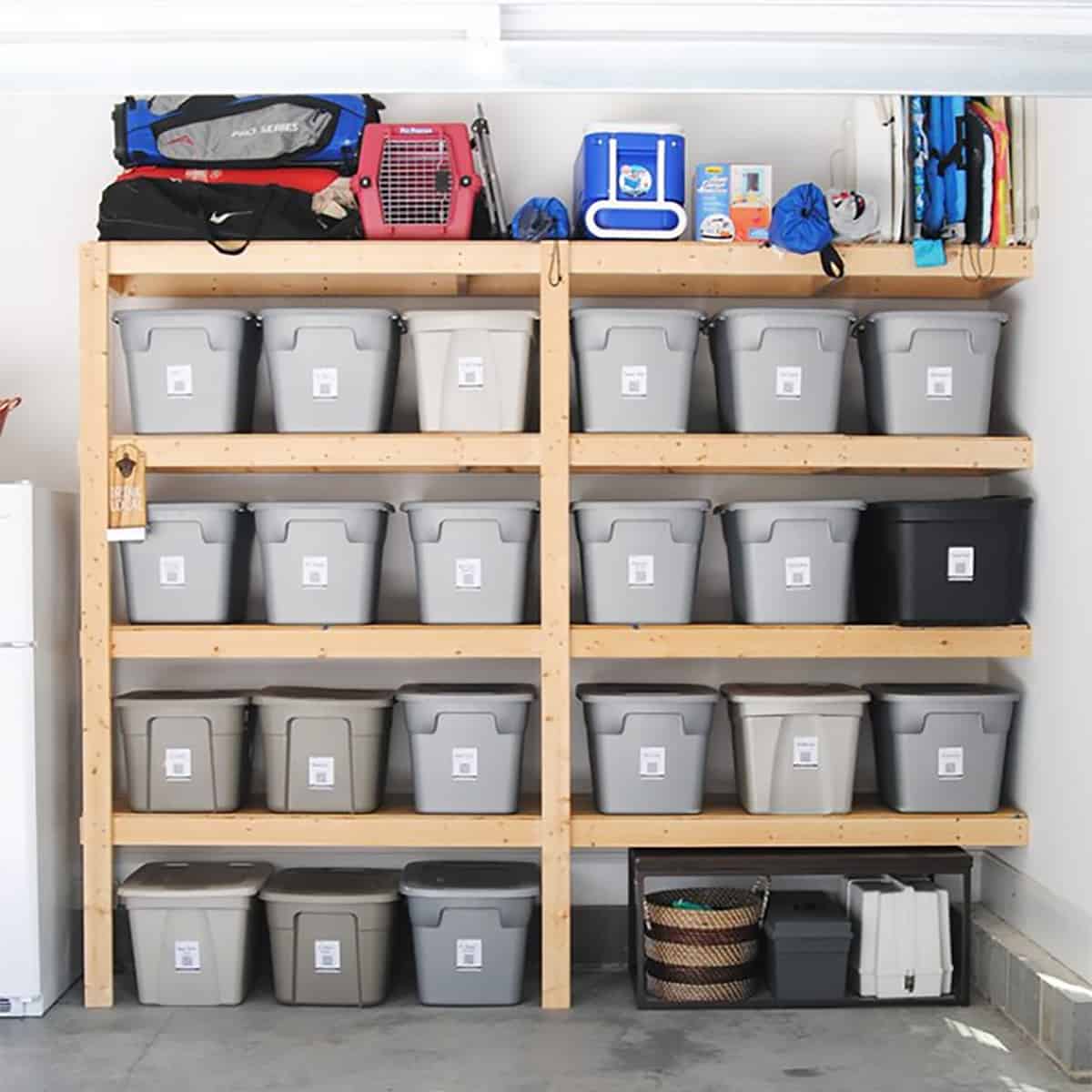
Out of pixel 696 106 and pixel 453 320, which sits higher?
pixel 696 106

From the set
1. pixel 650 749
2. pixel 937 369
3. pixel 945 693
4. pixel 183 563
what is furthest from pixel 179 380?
pixel 945 693

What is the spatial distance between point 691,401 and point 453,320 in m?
0.95

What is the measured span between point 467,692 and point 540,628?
1.02 feet

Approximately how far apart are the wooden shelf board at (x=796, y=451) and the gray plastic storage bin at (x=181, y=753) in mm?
1383

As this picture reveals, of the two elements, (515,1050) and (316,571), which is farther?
(316,571)

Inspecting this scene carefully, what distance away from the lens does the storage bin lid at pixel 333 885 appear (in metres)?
4.99

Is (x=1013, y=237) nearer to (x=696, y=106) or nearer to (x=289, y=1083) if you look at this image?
(x=696, y=106)

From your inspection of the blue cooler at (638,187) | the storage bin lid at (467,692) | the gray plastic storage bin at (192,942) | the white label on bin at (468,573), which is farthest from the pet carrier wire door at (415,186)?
the gray plastic storage bin at (192,942)

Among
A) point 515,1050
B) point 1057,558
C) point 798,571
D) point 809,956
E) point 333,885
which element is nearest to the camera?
point 515,1050

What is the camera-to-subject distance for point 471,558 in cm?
501

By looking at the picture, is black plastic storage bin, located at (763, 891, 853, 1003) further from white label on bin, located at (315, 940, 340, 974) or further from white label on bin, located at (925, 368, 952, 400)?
white label on bin, located at (925, 368, 952, 400)

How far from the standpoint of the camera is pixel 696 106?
17.9 feet

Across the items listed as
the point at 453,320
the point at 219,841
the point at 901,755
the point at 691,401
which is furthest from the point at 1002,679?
the point at 219,841

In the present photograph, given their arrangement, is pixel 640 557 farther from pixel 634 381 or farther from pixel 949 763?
pixel 949 763
